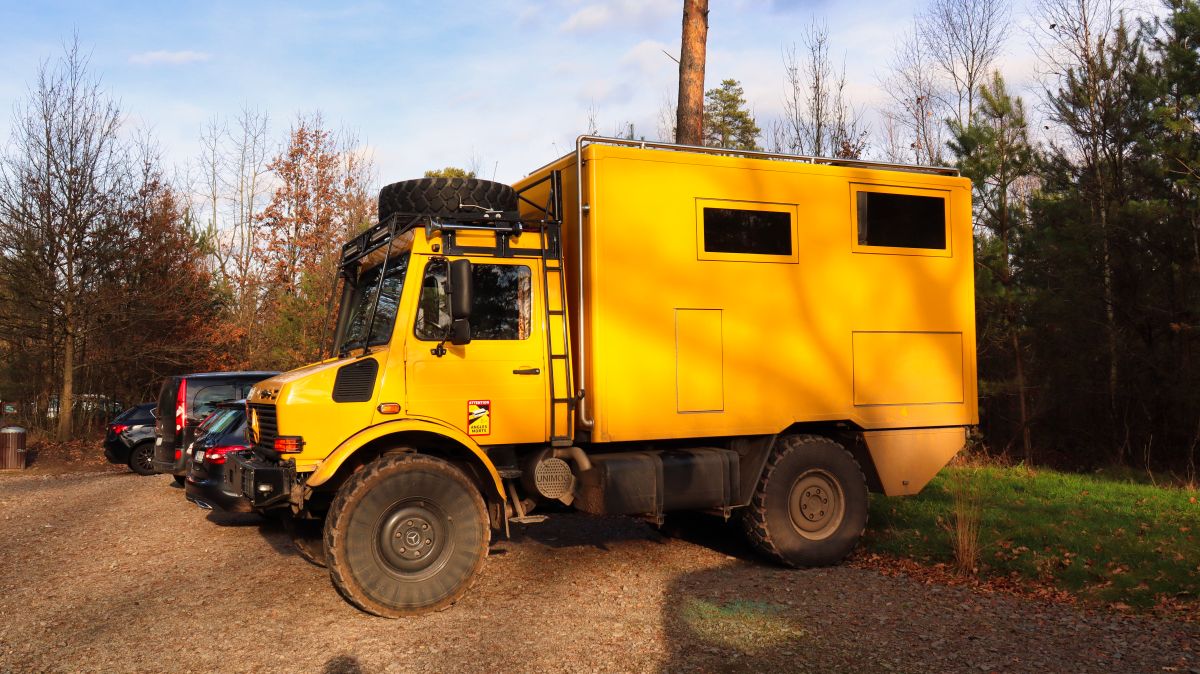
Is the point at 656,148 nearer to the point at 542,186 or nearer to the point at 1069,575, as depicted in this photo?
the point at 542,186

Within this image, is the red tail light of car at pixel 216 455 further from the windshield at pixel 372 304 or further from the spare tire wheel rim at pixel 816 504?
the spare tire wheel rim at pixel 816 504

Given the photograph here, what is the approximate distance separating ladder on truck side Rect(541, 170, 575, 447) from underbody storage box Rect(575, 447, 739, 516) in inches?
15.3

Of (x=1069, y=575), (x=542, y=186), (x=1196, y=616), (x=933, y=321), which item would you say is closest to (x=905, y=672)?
(x=1196, y=616)

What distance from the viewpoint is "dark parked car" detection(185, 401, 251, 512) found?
929cm

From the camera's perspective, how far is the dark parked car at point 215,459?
9.29m

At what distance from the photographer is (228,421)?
10227 mm

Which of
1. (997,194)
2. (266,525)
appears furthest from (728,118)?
(266,525)

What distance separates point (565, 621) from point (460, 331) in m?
2.17

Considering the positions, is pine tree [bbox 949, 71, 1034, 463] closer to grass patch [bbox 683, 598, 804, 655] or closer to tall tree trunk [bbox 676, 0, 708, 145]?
tall tree trunk [bbox 676, 0, 708, 145]

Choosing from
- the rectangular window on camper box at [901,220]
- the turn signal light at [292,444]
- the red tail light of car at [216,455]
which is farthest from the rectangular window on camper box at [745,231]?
the red tail light of car at [216,455]

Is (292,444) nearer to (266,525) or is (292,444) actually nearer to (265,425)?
(265,425)

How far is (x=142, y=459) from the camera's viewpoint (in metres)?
17.6

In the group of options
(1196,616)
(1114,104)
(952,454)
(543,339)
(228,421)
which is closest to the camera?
(1196,616)

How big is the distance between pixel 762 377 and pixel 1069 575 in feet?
9.28
